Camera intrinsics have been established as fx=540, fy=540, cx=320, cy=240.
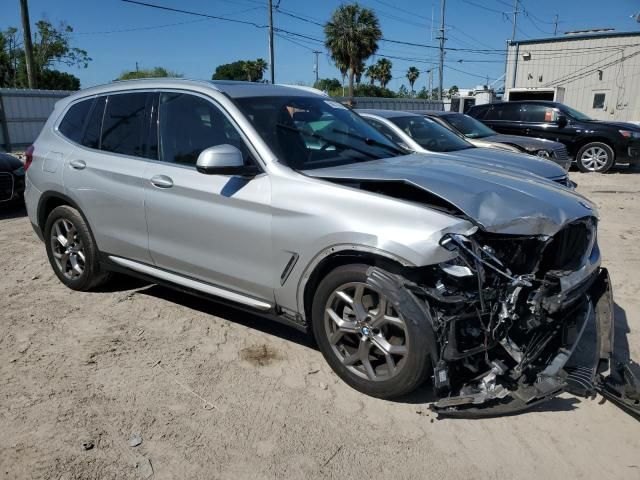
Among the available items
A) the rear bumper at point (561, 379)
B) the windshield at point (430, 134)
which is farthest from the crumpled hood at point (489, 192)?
the windshield at point (430, 134)

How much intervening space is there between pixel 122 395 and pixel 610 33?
33324mm

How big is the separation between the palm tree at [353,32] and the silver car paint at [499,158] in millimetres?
31040

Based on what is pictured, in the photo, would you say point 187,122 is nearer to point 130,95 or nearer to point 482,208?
point 130,95

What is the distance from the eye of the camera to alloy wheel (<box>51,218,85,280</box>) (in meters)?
4.83

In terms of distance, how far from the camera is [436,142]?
8016 millimetres

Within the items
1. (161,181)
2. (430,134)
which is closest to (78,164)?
(161,181)

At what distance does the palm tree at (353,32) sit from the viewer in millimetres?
37875

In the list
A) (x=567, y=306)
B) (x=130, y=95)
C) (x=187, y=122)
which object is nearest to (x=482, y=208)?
(x=567, y=306)

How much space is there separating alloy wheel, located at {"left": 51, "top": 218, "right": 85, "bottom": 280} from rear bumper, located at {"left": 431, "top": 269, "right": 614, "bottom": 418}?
3.44 meters

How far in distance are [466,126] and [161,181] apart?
7.67 metres

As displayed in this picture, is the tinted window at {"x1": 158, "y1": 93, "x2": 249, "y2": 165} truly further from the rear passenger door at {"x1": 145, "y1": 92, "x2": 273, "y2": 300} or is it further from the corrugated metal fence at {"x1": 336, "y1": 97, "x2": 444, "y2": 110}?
the corrugated metal fence at {"x1": 336, "y1": 97, "x2": 444, "y2": 110}

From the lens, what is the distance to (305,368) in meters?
3.66

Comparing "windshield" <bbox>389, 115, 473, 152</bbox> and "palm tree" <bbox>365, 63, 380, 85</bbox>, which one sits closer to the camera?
"windshield" <bbox>389, 115, 473, 152</bbox>

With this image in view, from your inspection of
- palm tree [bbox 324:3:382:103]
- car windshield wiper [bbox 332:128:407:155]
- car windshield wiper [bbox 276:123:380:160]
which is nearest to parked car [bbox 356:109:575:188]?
car windshield wiper [bbox 332:128:407:155]
